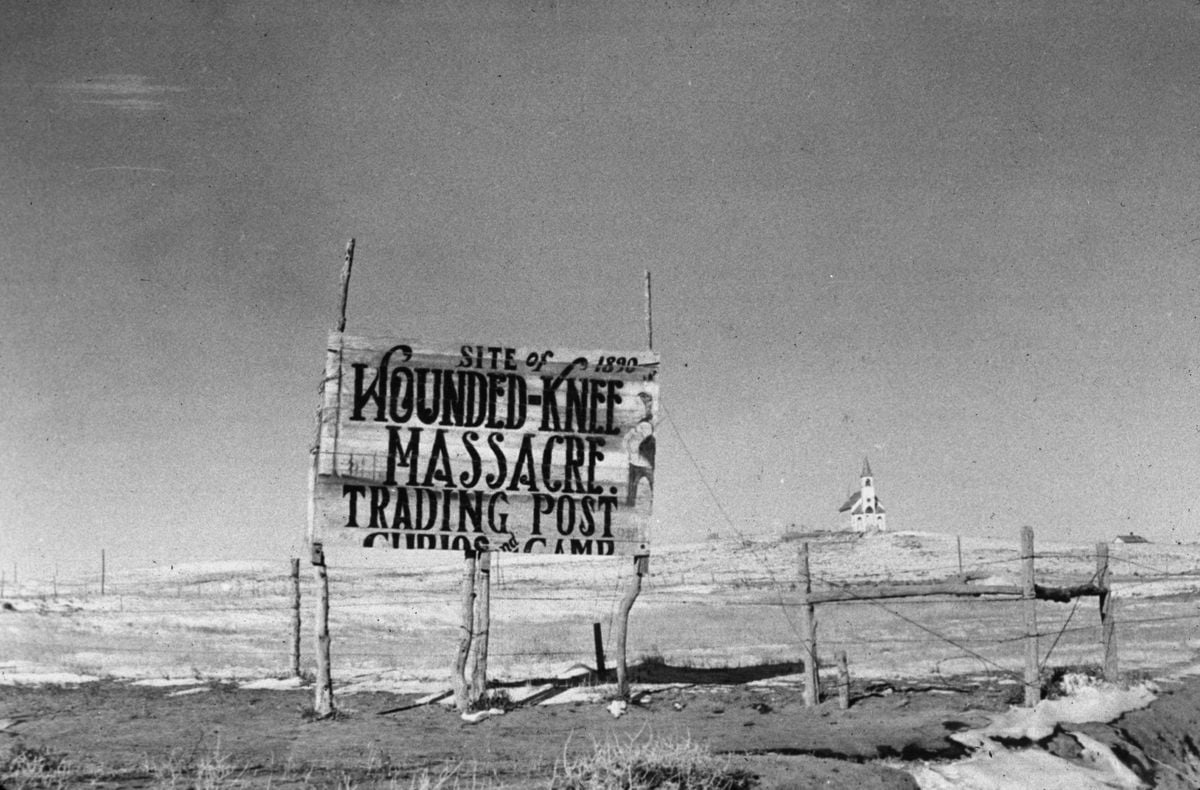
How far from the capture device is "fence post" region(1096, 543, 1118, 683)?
12258 mm

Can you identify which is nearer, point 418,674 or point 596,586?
point 418,674

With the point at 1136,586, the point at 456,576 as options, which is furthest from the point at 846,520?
the point at 1136,586

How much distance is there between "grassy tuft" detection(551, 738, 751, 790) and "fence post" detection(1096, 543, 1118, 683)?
6749 mm

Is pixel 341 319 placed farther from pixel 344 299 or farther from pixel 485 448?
pixel 485 448

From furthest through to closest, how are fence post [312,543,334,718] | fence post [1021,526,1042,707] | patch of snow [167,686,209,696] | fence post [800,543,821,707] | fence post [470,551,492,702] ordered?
1. patch of snow [167,686,209,696]
2. fence post [470,551,492,702]
3. fence post [800,543,821,707]
4. fence post [312,543,334,718]
5. fence post [1021,526,1042,707]

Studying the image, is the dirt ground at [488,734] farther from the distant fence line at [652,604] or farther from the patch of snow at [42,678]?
the distant fence line at [652,604]

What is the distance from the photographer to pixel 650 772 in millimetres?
7629

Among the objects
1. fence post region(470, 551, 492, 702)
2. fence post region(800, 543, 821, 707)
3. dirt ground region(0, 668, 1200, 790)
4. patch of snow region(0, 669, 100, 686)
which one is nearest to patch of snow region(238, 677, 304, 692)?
dirt ground region(0, 668, 1200, 790)

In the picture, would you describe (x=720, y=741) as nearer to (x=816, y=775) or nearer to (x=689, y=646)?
(x=816, y=775)

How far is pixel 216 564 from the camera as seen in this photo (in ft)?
249

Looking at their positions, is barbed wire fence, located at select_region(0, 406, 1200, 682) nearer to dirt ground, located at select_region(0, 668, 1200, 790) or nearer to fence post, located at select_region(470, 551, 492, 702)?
dirt ground, located at select_region(0, 668, 1200, 790)

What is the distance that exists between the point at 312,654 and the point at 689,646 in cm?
785

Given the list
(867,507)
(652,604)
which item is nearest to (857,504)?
(867,507)

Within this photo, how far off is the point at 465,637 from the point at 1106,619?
8.48 m
